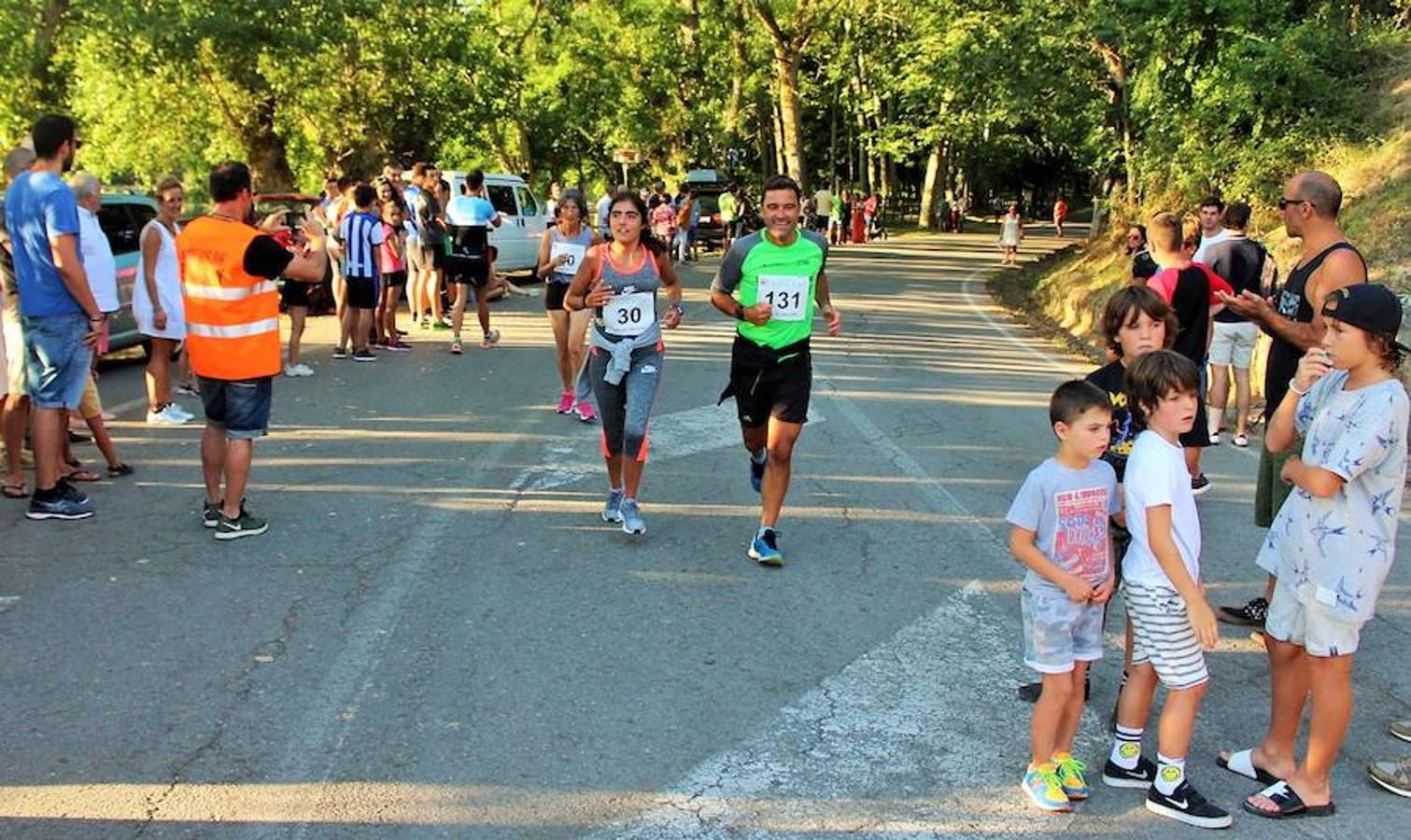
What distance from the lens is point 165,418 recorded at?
29.8 feet

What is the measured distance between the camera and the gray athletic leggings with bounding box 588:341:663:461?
6.43 m

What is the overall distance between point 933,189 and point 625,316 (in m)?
44.4

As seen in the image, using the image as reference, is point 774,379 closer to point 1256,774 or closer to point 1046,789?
point 1046,789

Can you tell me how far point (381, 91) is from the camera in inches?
1140

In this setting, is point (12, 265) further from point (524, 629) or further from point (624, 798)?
point (624, 798)

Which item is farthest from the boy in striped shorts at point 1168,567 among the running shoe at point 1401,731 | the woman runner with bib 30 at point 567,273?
the woman runner with bib 30 at point 567,273

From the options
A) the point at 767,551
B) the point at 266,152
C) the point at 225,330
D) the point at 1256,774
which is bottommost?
the point at 1256,774

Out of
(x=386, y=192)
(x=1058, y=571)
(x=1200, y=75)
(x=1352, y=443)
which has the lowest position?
(x=1058, y=571)

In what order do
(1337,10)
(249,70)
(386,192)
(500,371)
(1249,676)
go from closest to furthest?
1. (1249,676)
2. (500,371)
3. (386,192)
4. (1337,10)
5. (249,70)

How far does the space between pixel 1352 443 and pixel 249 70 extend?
2599 centimetres

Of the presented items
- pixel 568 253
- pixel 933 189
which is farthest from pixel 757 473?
pixel 933 189

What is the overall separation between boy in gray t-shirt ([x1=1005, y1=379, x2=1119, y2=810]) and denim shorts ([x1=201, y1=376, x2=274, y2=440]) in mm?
4207

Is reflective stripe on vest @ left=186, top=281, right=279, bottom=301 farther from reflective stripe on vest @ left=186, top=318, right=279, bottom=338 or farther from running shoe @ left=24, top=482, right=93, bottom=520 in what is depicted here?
running shoe @ left=24, top=482, right=93, bottom=520

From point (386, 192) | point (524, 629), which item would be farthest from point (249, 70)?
point (524, 629)
